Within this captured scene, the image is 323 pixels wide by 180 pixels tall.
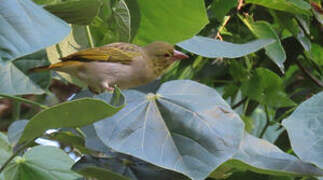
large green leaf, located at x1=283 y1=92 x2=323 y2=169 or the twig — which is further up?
large green leaf, located at x1=283 y1=92 x2=323 y2=169

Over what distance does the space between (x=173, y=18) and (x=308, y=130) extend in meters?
0.43

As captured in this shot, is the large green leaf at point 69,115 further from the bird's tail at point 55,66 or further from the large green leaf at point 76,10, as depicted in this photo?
the bird's tail at point 55,66

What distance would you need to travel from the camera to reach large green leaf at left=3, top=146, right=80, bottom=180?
1548 mm

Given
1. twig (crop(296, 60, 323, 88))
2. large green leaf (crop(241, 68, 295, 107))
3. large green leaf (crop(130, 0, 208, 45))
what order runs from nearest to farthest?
1. large green leaf (crop(130, 0, 208, 45))
2. large green leaf (crop(241, 68, 295, 107))
3. twig (crop(296, 60, 323, 88))

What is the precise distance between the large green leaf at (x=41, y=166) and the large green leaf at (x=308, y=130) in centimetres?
55

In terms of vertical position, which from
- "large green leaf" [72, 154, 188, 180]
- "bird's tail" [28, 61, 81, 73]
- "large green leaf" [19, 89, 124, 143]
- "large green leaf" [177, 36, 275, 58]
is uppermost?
"large green leaf" [19, 89, 124, 143]

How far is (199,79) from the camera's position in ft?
6.30

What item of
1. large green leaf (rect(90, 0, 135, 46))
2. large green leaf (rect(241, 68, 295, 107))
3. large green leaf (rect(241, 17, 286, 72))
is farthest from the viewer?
large green leaf (rect(241, 68, 295, 107))

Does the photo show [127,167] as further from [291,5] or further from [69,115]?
[291,5]

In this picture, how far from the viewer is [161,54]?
6.19 feet

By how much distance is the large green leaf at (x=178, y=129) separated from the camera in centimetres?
131

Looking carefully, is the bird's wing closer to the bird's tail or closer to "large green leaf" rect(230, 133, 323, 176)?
the bird's tail

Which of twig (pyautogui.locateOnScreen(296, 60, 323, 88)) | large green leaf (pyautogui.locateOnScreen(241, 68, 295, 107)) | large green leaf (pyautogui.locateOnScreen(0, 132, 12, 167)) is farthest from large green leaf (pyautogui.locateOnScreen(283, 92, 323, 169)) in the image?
large green leaf (pyautogui.locateOnScreen(0, 132, 12, 167))

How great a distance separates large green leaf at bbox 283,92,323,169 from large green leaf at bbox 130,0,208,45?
0.32 meters
